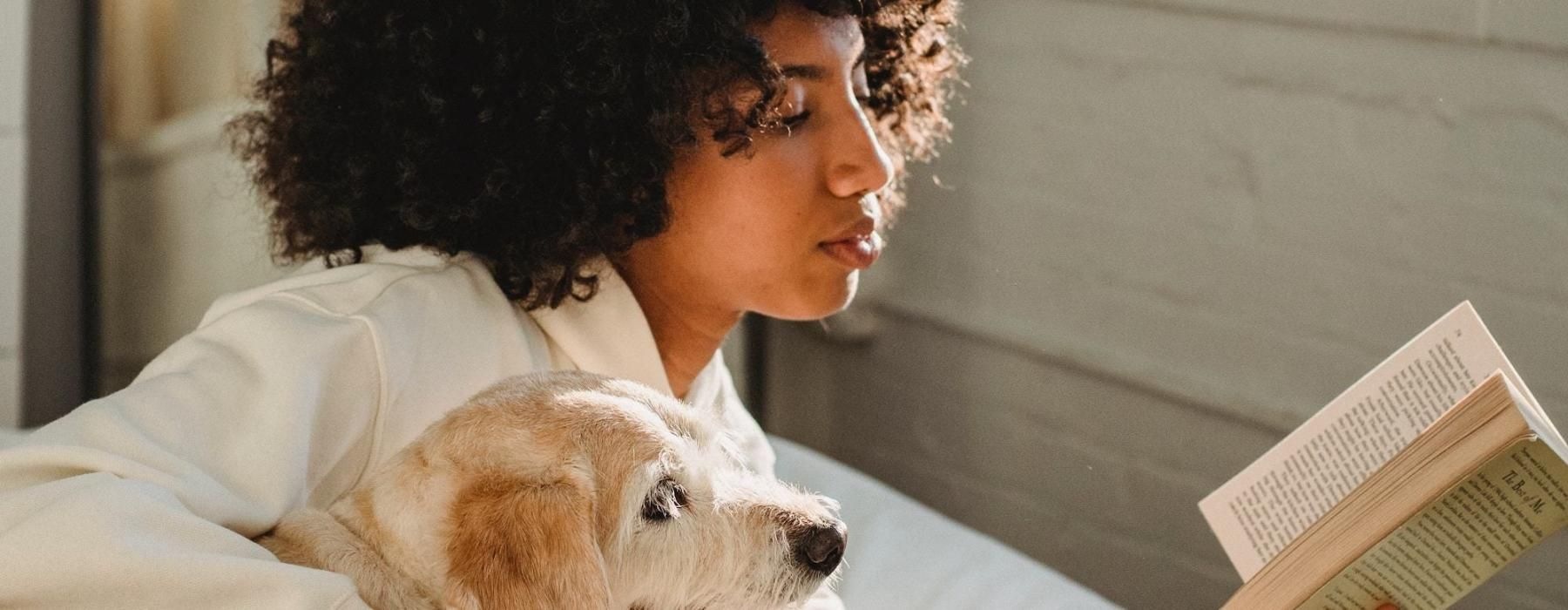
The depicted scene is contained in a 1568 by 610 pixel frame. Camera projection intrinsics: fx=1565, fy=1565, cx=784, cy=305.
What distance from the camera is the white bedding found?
1.98m

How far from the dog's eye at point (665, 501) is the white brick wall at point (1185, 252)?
4.21 feet

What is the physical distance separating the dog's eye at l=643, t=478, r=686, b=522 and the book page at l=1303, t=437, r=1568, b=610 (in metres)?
0.51

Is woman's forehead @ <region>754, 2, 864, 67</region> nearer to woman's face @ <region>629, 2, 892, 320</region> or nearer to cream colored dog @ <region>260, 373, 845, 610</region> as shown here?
woman's face @ <region>629, 2, 892, 320</region>

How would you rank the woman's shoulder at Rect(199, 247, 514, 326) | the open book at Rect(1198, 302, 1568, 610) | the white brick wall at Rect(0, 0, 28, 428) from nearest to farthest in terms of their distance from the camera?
the open book at Rect(1198, 302, 1568, 610) < the woman's shoulder at Rect(199, 247, 514, 326) < the white brick wall at Rect(0, 0, 28, 428)

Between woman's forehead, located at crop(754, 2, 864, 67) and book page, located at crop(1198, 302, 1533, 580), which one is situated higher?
woman's forehead, located at crop(754, 2, 864, 67)

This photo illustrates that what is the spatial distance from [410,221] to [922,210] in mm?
1457

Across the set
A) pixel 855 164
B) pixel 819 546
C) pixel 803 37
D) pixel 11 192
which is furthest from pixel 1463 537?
pixel 11 192

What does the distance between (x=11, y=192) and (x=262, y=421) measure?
175cm

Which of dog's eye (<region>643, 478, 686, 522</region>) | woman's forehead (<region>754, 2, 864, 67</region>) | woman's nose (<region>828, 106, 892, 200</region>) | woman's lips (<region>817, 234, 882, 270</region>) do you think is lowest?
dog's eye (<region>643, 478, 686, 522</region>)

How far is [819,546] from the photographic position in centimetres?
135

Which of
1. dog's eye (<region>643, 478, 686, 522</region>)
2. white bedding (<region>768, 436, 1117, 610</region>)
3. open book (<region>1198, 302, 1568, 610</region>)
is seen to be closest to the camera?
open book (<region>1198, 302, 1568, 610</region>)

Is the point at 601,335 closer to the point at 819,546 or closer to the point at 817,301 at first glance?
the point at 817,301

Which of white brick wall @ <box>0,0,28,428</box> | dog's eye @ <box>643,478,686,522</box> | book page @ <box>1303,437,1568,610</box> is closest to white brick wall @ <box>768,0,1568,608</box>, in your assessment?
book page @ <box>1303,437,1568,610</box>

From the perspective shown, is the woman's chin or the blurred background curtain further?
the blurred background curtain
